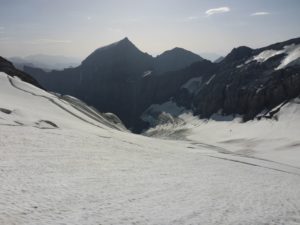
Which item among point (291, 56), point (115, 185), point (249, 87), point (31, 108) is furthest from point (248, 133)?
point (115, 185)

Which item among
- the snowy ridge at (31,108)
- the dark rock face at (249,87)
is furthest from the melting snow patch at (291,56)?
the snowy ridge at (31,108)

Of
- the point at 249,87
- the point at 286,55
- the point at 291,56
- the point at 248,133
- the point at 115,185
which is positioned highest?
the point at 286,55

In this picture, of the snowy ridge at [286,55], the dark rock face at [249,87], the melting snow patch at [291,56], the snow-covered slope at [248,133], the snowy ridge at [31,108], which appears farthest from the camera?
the snowy ridge at [286,55]

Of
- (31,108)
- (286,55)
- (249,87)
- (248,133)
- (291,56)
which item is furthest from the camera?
(286,55)

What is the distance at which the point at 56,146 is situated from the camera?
35344mm

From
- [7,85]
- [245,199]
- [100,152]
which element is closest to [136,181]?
[245,199]

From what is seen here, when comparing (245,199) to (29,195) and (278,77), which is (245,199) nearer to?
(29,195)

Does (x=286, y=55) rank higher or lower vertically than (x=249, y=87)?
higher

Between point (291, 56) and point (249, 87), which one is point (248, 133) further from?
point (291, 56)

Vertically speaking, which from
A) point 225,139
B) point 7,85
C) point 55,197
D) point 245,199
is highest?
point 7,85

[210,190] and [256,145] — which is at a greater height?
[210,190]

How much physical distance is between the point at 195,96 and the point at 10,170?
17411 cm

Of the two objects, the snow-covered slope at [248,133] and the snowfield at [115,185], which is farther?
the snow-covered slope at [248,133]

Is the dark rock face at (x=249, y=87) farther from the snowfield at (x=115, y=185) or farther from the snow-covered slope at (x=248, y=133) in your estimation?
the snowfield at (x=115, y=185)
